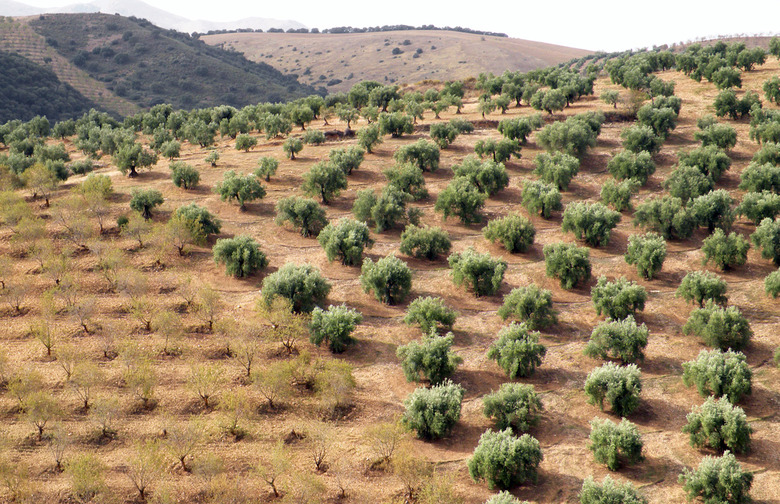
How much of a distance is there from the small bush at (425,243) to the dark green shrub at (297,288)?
29.1ft

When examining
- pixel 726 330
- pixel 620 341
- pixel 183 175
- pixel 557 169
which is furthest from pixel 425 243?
pixel 183 175

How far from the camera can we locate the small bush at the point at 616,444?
21578 mm

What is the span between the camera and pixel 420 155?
178 feet

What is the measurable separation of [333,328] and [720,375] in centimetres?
1878

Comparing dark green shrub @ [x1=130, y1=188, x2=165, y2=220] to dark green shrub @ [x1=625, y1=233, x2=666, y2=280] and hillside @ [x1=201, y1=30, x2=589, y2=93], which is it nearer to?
dark green shrub @ [x1=625, y1=233, x2=666, y2=280]

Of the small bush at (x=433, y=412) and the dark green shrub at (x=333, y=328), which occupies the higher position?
the dark green shrub at (x=333, y=328)

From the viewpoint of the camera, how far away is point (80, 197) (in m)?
44.7

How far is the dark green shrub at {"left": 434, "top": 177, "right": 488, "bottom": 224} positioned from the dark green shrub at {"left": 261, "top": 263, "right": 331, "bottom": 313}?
52.1 feet

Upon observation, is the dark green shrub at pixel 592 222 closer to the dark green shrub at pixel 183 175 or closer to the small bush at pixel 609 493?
the small bush at pixel 609 493

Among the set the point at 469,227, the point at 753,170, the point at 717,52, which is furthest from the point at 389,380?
the point at 717,52

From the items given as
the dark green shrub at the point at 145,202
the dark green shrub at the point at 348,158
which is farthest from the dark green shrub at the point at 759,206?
the dark green shrub at the point at 145,202

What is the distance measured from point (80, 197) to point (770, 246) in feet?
170

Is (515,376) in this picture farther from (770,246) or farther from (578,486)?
(770,246)

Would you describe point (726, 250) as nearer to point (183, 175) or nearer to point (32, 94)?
point (183, 175)
